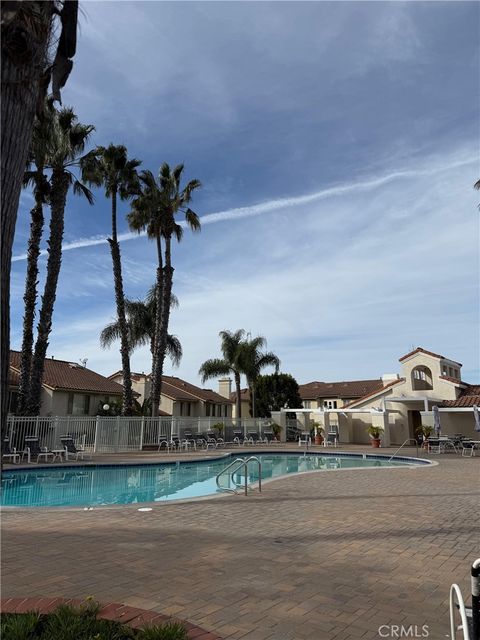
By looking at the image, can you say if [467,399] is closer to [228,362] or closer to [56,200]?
[228,362]

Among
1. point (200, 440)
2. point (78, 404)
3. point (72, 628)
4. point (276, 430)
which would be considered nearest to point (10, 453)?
point (200, 440)

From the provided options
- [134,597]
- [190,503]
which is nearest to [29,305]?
[190,503]

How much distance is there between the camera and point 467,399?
93.1 feet

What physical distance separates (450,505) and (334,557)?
4.67 metres

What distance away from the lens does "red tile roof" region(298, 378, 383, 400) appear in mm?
51406

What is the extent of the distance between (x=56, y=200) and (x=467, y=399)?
84.9 ft

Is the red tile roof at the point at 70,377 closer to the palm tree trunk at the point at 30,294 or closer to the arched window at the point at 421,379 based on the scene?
the palm tree trunk at the point at 30,294

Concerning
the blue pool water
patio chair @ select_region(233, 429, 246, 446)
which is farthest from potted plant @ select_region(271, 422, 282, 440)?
the blue pool water

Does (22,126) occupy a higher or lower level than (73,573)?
higher

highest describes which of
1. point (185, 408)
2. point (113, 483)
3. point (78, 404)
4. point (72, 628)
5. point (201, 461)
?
point (78, 404)

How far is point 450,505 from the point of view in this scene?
9148 mm

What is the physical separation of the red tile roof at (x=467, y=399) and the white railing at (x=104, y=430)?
48.0ft

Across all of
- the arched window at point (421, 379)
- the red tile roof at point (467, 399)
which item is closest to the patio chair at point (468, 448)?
the red tile roof at point (467, 399)

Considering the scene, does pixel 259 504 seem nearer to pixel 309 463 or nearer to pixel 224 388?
pixel 309 463
